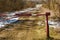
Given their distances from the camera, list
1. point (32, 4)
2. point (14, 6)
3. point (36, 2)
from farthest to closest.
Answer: point (36, 2), point (32, 4), point (14, 6)

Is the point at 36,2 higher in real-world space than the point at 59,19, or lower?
higher

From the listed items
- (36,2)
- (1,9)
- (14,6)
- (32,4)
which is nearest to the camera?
(1,9)

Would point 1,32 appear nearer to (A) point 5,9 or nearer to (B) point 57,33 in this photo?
(B) point 57,33

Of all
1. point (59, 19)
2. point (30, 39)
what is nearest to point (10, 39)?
point (30, 39)

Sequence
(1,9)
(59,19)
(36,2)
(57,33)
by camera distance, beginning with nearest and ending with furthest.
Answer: (57,33) → (59,19) → (1,9) → (36,2)

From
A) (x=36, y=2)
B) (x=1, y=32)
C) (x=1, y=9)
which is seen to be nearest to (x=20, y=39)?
(x=1, y=32)

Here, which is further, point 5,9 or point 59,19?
point 5,9

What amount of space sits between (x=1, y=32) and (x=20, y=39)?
63.1 inches

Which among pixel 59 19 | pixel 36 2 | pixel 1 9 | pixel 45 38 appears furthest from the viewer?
pixel 36 2

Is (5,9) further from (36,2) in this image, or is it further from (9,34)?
(9,34)

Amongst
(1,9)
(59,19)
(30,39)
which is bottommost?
(30,39)

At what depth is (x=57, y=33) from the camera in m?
6.97

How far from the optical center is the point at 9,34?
276 inches

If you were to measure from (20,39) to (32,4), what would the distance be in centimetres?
1498
